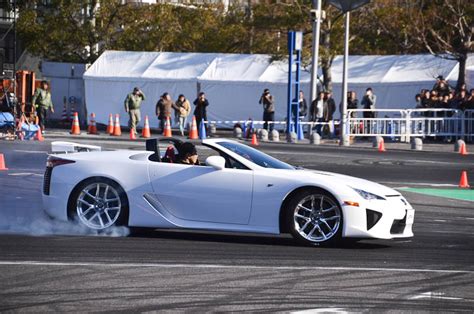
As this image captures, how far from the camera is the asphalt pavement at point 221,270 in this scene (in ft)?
27.2

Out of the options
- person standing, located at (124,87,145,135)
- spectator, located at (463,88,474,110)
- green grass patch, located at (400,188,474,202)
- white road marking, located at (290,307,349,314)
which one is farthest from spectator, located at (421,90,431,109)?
white road marking, located at (290,307,349,314)

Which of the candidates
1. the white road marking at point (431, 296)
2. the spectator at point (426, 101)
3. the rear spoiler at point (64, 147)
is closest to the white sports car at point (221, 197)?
the rear spoiler at point (64, 147)

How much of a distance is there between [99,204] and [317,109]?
2550cm

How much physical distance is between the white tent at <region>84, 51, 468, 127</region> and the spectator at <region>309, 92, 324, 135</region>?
315cm

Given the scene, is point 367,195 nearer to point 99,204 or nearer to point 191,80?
point 99,204

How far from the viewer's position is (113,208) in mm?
12219

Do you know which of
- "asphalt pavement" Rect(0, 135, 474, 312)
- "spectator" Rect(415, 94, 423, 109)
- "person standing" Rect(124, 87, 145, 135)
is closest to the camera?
"asphalt pavement" Rect(0, 135, 474, 312)

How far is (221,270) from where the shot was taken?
984 centimetres

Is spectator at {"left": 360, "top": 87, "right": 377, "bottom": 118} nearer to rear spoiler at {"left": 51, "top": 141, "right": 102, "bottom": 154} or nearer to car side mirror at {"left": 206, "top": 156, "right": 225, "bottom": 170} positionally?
rear spoiler at {"left": 51, "top": 141, "right": 102, "bottom": 154}

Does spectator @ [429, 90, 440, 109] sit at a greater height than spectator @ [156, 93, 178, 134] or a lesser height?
greater

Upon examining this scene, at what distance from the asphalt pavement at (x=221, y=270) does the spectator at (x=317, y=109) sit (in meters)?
21.9

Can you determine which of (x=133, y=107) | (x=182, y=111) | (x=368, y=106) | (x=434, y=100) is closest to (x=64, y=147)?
(x=434, y=100)

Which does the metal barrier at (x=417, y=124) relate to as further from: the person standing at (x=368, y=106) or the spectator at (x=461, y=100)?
the spectator at (x=461, y=100)

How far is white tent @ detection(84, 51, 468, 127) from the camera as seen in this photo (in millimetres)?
39562
